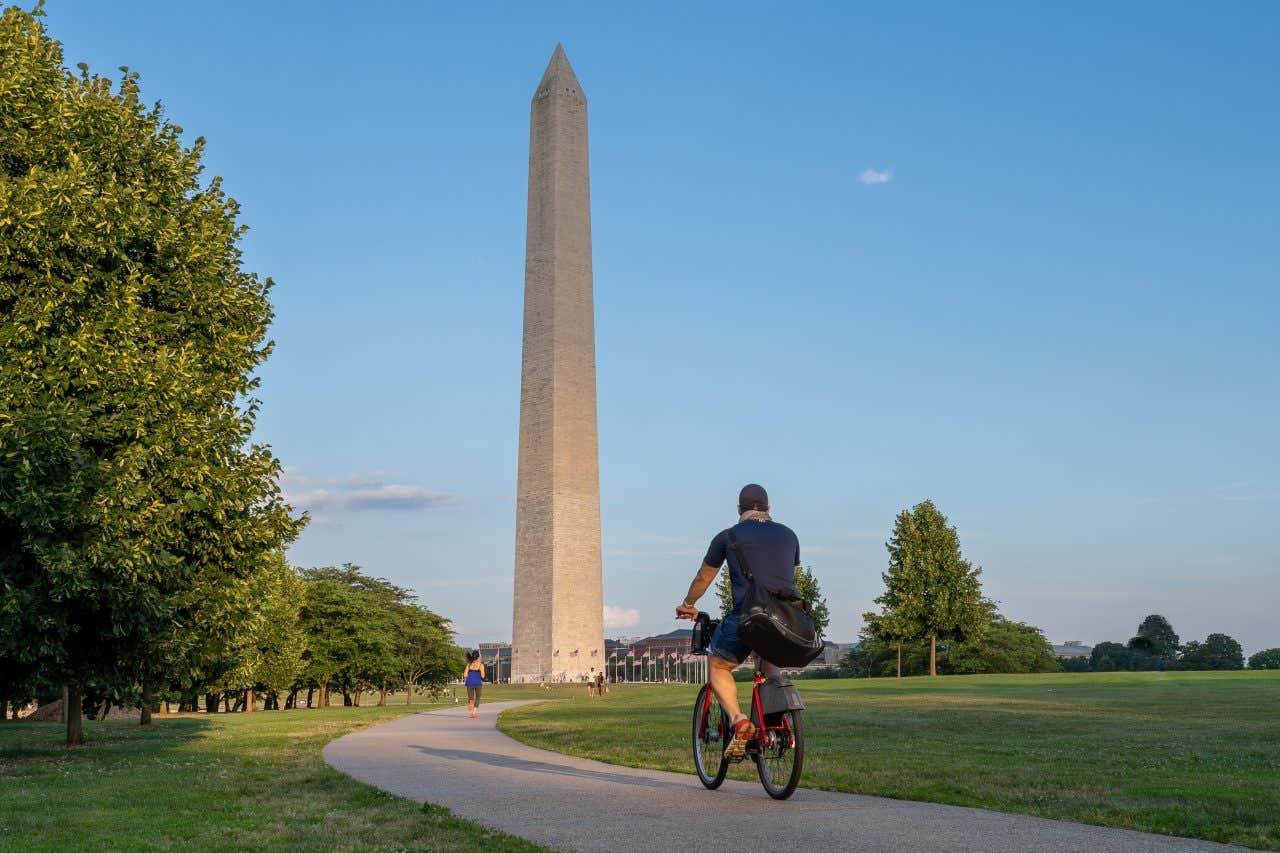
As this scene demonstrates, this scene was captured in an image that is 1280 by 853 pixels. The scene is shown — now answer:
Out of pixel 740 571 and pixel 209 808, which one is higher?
pixel 740 571

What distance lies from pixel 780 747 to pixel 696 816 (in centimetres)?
96

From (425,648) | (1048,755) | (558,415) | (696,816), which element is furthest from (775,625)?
(425,648)

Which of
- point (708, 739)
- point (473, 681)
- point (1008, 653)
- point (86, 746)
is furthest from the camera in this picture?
point (1008, 653)

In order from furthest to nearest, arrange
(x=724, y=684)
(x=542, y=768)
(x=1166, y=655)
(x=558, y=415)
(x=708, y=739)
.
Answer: (x=1166, y=655) < (x=558, y=415) < (x=542, y=768) < (x=708, y=739) < (x=724, y=684)

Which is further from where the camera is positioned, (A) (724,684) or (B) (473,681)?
(B) (473,681)

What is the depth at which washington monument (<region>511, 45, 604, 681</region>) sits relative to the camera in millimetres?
65812

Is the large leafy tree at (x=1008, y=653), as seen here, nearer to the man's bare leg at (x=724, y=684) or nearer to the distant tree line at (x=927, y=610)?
the distant tree line at (x=927, y=610)

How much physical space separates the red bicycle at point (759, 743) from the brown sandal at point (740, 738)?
5 cm

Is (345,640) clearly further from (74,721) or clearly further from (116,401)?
(116,401)

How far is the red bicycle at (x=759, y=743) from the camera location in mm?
8805

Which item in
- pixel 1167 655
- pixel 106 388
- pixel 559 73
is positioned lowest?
pixel 1167 655

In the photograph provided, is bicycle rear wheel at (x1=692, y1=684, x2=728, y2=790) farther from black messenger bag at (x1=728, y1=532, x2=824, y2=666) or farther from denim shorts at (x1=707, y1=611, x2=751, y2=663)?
black messenger bag at (x1=728, y1=532, x2=824, y2=666)

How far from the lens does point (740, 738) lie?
8938 mm

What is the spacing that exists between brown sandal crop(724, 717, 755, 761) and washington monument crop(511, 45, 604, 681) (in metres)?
56.5
